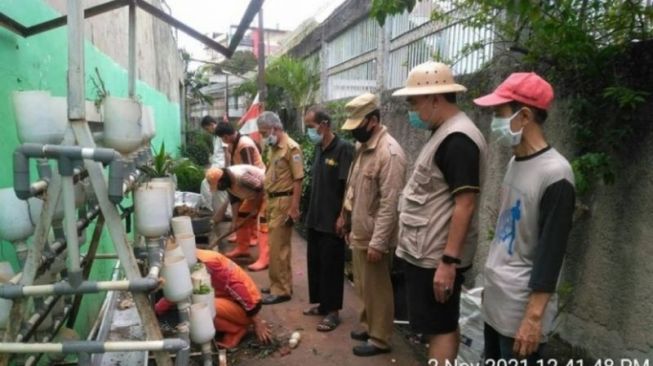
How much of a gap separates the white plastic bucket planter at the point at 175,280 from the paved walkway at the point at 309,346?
1.63 meters

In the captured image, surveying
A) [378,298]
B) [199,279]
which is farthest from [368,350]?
[199,279]

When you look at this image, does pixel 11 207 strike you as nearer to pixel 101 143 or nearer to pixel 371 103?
pixel 101 143

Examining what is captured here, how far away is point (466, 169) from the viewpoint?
2.23 m

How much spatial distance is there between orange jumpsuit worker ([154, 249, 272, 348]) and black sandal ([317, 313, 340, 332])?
0.51 meters

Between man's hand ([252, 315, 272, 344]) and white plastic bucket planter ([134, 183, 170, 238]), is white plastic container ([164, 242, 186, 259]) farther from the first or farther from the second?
man's hand ([252, 315, 272, 344])

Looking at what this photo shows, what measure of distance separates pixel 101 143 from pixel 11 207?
0.37m

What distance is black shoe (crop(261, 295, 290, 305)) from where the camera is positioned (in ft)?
14.5

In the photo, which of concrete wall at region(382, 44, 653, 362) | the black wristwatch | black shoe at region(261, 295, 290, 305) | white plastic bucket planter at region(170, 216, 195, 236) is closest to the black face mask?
concrete wall at region(382, 44, 653, 362)

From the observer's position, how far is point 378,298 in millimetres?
3330

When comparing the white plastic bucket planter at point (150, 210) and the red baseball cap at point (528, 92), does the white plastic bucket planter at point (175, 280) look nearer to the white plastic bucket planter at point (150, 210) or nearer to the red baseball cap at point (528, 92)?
the white plastic bucket planter at point (150, 210)

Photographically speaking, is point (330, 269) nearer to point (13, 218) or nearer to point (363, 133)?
point (363, 133)

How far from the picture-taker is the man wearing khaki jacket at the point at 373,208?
10.2ft

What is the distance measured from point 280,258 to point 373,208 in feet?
4.77

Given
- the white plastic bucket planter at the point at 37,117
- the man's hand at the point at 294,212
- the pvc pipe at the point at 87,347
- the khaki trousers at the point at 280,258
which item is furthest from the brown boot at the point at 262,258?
the white plastic bucket planter at the point at 37,117
